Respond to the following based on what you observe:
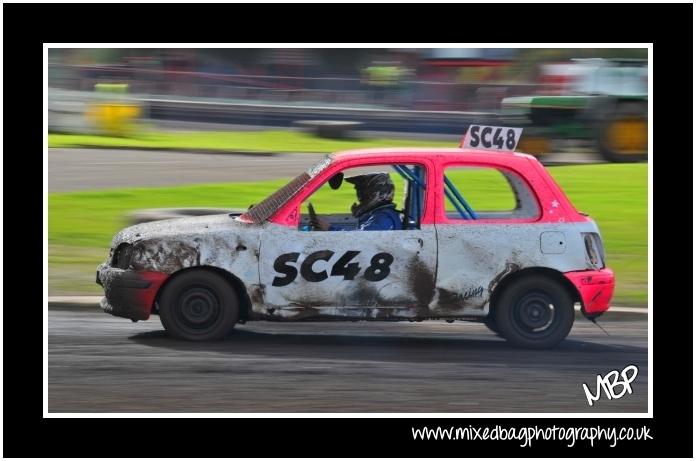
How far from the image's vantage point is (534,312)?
902cm

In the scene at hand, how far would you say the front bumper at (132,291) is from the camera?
8.78m

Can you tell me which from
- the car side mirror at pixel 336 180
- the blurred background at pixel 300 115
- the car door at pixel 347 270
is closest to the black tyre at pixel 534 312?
the car door at pixel 347 270

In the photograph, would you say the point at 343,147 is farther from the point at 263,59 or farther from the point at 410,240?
the point at 410,240

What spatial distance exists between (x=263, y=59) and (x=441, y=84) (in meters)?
3.82

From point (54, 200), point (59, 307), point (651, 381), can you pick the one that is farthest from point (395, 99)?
point (651, 381)

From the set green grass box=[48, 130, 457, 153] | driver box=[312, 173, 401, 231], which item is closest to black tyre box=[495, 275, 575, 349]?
driver box=[312, 173, 401, 231]

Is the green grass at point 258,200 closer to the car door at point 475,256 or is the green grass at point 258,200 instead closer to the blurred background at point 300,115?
the blurred background at point 300,115

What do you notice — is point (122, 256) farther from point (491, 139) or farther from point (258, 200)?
point (258, 200)

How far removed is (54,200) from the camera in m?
15.7

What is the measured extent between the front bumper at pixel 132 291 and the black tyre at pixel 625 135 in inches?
503

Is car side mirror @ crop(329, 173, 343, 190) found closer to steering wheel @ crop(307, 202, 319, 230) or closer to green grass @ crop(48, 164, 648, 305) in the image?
steering wheel @ crop(307, 202, 319, 230)

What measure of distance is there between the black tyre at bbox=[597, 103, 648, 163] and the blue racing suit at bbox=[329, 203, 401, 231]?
460 inches

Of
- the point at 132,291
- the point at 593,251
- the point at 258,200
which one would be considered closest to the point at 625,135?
the point at 258,200

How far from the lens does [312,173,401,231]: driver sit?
894 centimetres
